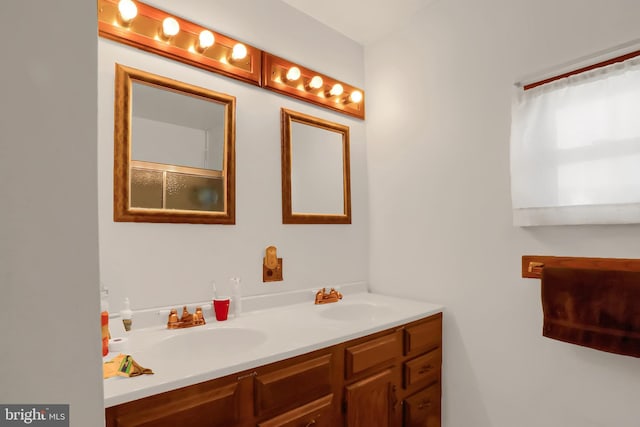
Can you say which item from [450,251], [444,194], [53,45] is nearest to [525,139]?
[444,194]

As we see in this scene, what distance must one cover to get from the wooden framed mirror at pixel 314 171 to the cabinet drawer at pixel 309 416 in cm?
92

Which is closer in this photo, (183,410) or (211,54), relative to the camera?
(183,410)

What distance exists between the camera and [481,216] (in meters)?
1.71

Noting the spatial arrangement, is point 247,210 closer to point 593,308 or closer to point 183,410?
point 183,410

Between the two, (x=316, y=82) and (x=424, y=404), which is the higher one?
(x=316, y=82)

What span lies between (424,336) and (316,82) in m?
1.55

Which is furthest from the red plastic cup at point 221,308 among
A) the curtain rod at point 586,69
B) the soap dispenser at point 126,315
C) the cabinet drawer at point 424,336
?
the curtain rod at point 586,69

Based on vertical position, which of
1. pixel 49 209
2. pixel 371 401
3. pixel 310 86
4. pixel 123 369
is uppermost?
pixel 310 86

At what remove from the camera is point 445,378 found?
6.03ft

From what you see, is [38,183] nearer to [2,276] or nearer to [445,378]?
[2,276]

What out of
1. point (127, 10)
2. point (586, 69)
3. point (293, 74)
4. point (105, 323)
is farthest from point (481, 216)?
point (127, 10)

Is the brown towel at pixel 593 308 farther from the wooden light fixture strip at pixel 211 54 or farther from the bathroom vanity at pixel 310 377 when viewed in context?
the wooden light fixture strip at pixel 211 54

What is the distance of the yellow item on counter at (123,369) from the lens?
0.94 metres

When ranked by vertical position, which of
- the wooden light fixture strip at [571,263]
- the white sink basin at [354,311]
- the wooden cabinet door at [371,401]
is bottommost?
the wooden cabinet door at [371,401]
